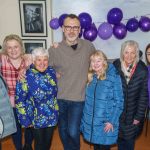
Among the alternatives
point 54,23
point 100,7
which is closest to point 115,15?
point 100,7

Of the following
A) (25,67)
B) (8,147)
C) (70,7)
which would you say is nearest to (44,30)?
(70,7)

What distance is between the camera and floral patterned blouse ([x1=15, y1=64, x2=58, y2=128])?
2.27 m

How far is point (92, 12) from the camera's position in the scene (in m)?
3.96

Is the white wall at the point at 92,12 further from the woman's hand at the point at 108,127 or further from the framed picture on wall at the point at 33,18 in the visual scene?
the woman's hand at the point at 108,127

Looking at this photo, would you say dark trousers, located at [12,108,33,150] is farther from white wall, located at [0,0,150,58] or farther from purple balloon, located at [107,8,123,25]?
purple balloon, located at [107,8,123,25]

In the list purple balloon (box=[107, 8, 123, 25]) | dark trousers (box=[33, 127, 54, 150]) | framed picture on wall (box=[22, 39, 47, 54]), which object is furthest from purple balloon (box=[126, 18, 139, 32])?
dark trousers (box=[33, 127, 54, 150])

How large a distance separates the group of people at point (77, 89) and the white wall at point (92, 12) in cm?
155

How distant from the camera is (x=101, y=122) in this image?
232cm

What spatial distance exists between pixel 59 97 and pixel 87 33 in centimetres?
151

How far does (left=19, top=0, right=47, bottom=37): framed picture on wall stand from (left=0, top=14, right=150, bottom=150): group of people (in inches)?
62.7

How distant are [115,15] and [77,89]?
169cm

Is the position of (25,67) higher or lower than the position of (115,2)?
lower

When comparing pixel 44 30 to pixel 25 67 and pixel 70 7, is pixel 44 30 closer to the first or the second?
pixel 70 7

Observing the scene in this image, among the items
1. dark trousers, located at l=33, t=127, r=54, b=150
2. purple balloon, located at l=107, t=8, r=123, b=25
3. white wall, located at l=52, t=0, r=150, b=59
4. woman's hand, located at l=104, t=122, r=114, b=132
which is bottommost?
dark trousers, located at l=33, t=127, r=54, b=150
